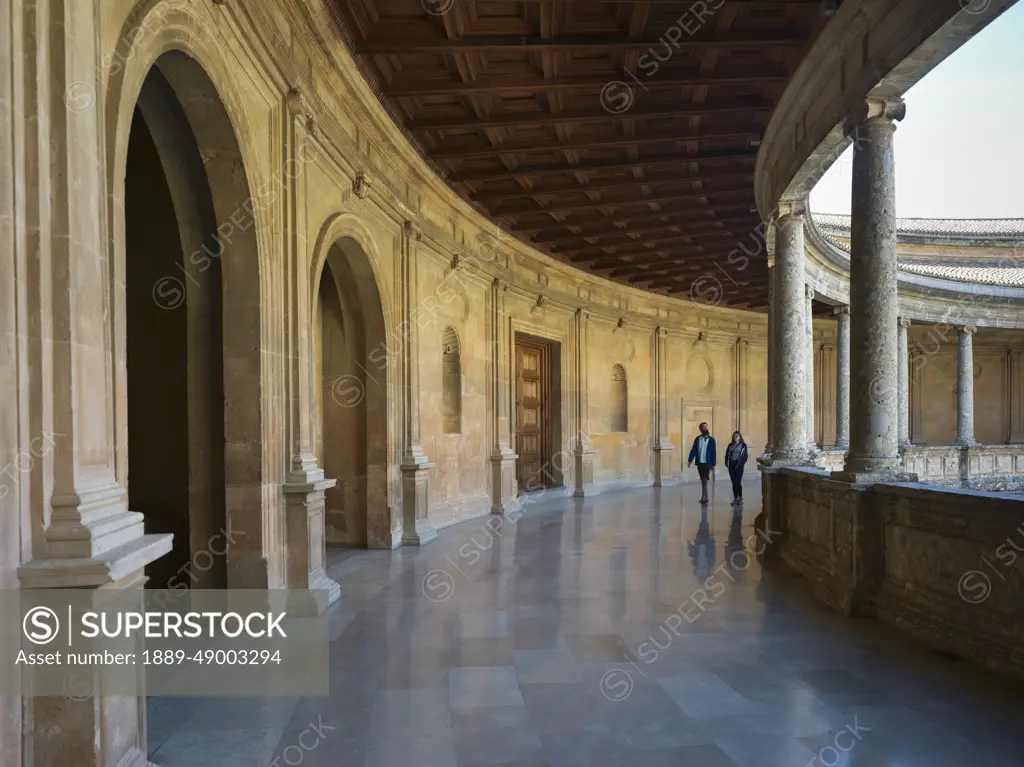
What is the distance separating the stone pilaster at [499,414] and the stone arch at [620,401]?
5590 millimetres

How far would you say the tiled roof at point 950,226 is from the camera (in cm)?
2567

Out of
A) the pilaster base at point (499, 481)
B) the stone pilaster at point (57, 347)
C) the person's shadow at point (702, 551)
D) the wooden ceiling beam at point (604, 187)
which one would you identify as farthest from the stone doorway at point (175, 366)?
the pilaster base at point (499, 481)

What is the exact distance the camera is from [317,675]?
512cm

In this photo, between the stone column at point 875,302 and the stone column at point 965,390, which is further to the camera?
the stone column at point 965,390

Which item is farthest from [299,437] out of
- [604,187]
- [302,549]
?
[604,187]

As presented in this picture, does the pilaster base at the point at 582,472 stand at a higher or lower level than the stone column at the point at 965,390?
lower

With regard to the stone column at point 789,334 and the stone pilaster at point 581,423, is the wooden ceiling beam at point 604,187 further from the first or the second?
the stone pilaster at point 581,423

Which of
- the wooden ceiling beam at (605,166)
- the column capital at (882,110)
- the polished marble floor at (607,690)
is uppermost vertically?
the wooden ceiling beam at (605,166)

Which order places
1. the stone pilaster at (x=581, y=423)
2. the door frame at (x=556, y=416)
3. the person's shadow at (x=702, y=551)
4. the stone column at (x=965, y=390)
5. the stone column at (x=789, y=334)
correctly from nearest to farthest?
the person's shadow at (x=702, y=551) → the stone column at (x=789, y=334) → the door frame at (x=556, y=416) → the stone pilaster at (x=581, y=423) → the stone column at (x=965, y=390)

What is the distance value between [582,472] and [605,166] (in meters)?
8.47

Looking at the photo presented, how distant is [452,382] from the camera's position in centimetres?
1257

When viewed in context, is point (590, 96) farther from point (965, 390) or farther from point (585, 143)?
point (965, 390)

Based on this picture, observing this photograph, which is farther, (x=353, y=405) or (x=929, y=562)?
(x=353, y=405)

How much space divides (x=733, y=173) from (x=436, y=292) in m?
4.77
